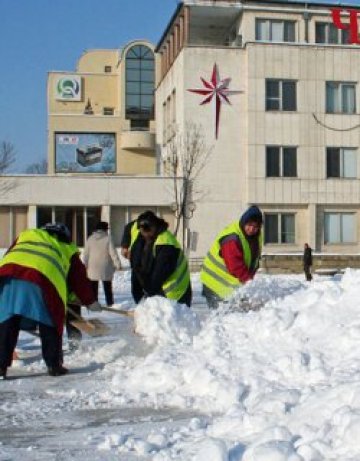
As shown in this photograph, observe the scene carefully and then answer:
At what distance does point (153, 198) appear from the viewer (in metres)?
34.8

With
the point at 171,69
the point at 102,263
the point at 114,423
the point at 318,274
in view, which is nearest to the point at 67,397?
the point at 114,423

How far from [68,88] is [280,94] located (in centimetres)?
2366

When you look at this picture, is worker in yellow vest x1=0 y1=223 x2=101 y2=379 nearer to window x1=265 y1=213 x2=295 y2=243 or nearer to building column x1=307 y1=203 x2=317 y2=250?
window x1=265 y1=213 x2=295 y2=243

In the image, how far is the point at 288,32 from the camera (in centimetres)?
3509

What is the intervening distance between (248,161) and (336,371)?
28.8 m

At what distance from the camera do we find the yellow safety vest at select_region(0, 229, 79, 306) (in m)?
6.83

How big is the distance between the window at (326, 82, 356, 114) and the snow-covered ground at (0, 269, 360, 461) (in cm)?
2746

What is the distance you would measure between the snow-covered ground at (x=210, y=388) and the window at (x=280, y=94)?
26.5 meters

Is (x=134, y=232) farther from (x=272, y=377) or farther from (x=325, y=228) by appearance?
(x=325, y=228)

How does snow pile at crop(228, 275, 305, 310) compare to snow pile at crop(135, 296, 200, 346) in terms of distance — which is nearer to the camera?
snow pile at crop(135, 296, 200, 346)

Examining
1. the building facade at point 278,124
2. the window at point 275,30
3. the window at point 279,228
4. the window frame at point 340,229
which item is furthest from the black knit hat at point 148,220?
the window at point 275,30

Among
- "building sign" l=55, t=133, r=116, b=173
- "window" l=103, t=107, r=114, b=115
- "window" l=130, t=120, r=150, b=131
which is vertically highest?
"window" l=103, t=107, r=114, b=115

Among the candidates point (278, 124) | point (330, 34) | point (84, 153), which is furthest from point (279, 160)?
point (84, 153)

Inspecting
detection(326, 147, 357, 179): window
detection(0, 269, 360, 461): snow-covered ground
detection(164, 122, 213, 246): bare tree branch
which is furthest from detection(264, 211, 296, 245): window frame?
detection(0, 269, 360, 461): snow-covered ground
